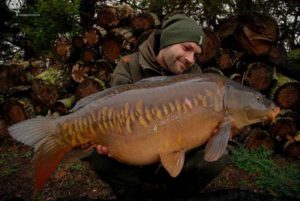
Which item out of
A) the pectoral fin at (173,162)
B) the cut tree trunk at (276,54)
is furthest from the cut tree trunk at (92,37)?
the pectoral fin at (173,162)

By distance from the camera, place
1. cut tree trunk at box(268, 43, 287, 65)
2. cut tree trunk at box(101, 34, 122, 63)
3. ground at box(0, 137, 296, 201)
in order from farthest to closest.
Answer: cut tree trunk at box(101, 34, 122, 63) < cut tree trunk at box(268, 43, 287, 65) < ground at box(0, 137, 296, 201)

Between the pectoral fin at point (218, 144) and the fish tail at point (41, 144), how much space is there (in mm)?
822

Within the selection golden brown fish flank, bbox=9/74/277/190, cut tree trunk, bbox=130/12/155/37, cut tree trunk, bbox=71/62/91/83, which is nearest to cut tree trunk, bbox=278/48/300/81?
cut tree trunk, bbox=130/12/155/37

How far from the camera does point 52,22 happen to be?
4.84 meters

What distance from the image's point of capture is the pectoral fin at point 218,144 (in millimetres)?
2186

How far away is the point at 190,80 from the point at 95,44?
2391 millimetres

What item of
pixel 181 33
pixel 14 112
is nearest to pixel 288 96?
pixel 181 33

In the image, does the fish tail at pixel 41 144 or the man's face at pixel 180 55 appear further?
the man's face at pixel 180 55

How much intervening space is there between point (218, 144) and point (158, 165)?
71 centimetres

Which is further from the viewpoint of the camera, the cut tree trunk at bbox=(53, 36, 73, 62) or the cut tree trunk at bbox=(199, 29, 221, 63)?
the cut tree trunk at bbox=(53, 36, 73, 62)

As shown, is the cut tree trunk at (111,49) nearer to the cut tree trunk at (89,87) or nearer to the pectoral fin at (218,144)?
the cut tree trunk at (89,87)

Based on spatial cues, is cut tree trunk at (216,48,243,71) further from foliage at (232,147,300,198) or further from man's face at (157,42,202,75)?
man's face at (157,42,202,75)

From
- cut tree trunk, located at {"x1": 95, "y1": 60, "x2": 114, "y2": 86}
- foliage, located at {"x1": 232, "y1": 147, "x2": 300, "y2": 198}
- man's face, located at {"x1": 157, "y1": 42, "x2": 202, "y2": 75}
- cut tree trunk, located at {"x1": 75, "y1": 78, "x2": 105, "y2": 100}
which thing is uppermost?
man's face, located at {"x1": 157, "y1": 42, "x2": 202, "y2": 75}

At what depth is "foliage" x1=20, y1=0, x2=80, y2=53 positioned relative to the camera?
461 cm
